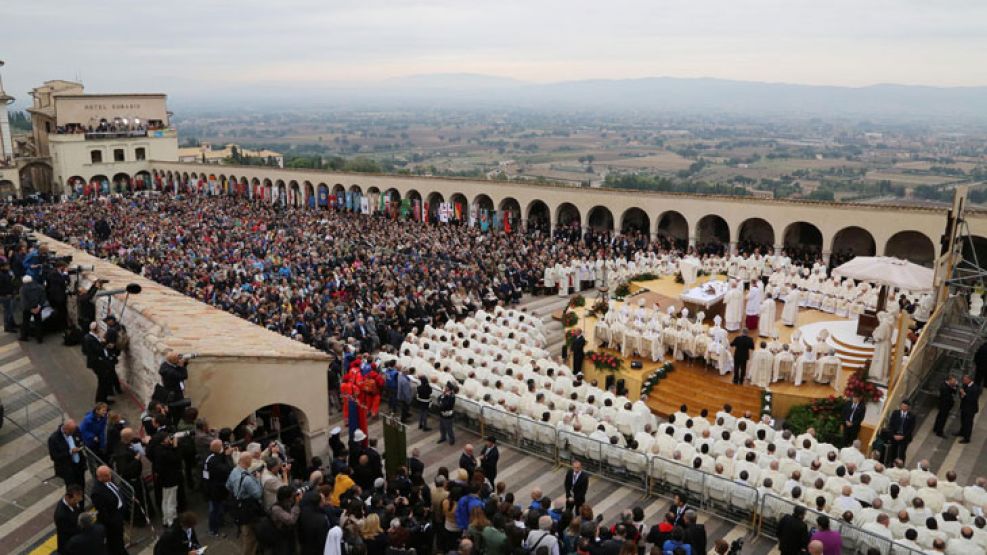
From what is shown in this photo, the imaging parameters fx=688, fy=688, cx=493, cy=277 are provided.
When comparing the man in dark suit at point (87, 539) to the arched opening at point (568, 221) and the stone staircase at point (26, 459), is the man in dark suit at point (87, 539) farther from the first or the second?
the arched opening at point (568, 221)

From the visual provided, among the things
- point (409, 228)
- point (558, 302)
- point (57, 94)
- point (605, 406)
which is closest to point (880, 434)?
point (605, 406)

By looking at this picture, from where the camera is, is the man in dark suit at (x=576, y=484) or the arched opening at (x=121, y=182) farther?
the arched opening at (x=121, y=182)

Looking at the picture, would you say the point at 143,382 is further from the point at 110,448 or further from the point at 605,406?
the point at 605,406

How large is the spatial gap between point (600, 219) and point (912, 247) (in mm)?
16568

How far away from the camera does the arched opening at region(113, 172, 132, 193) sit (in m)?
63.0

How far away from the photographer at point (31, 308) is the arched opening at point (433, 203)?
105 feet

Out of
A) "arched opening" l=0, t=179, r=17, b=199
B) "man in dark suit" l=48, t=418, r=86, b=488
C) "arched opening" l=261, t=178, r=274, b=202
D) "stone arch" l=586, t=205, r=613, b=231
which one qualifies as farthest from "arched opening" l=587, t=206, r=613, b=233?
"arched opening" l=0, t=179, r=17, b=199

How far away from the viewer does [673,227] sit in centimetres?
3912

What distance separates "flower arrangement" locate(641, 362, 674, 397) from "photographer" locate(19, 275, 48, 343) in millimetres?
13675

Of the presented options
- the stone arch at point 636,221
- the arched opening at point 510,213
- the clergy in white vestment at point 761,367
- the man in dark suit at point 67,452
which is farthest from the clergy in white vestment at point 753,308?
the arched opening at point 510,213

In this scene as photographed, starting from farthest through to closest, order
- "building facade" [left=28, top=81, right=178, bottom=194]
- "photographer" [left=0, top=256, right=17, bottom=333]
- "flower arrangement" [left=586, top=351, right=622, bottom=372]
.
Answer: "building facade" [left=28, top=81, right=178, bottom=194], "flower arrangement" [left=586, top=351, right=622, bottom=372], "photographer" [left=0, top=256, right=17, bottom=333]

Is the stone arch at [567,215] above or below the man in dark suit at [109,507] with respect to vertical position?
below

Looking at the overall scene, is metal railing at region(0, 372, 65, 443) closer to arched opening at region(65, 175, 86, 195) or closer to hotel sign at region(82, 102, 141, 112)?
arched opening at region(65, 175, 86, 195)

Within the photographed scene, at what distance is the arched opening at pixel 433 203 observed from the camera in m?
45.5
